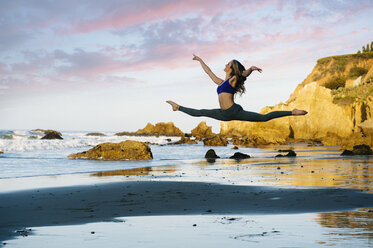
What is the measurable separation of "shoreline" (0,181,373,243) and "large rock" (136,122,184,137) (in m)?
86.1

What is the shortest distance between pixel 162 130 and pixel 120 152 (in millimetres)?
75160

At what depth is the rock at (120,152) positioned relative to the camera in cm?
2695

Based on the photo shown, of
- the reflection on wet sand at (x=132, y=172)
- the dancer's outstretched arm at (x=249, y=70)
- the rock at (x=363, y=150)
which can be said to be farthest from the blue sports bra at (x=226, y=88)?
the rock at (x=363, y=150)

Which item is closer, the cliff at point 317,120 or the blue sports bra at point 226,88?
the blue sports bra at point 226,88

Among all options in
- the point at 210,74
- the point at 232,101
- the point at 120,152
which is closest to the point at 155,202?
the point at 232,101

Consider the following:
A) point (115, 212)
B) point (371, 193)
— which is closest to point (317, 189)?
point (371, 193)

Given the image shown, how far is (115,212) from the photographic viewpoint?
9031mm

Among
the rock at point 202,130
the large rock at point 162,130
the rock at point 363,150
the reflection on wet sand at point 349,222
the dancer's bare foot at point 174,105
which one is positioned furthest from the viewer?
the large rock at point 162,130

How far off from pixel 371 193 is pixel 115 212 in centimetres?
693

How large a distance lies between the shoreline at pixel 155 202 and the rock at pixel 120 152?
13737 millimetres

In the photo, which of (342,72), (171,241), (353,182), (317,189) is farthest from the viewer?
(342,72)

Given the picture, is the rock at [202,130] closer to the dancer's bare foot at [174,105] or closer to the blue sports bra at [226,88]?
the dancer's bare foot at [174,105]

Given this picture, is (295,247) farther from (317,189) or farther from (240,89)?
(317,189)

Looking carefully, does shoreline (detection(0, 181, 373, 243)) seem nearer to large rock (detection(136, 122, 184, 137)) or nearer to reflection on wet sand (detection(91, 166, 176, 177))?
reflection on wet sand (detection(91, 166, 176, 177))
